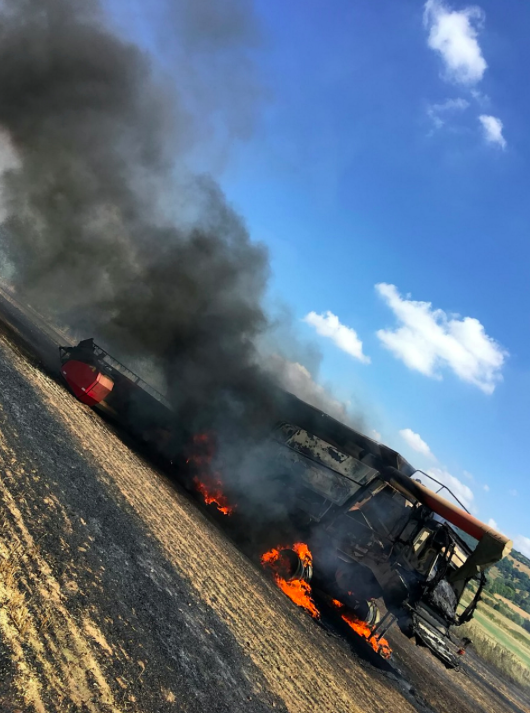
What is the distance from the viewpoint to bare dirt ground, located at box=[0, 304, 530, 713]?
424 centimetres

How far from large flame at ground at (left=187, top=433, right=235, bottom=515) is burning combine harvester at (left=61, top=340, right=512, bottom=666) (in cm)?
3

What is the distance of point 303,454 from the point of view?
1199 centimetres

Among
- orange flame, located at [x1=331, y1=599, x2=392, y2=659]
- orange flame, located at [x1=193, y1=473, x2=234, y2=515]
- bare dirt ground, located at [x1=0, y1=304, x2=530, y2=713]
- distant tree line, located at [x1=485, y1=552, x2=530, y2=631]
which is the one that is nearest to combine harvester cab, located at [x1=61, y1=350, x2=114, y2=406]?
bare dirt ground, located at [x1=0, y1=304, x2=530, y2=713]

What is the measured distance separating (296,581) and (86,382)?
806 cm

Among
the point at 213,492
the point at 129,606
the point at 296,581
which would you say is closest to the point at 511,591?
the point at 296,581

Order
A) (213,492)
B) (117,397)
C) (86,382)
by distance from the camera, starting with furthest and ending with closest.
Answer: (117,397), (86,382), (213,492)

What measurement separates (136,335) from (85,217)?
531 centimetres

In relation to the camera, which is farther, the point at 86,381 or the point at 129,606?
the point at 86,381

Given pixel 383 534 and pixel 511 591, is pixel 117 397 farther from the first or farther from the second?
pixel 511 591

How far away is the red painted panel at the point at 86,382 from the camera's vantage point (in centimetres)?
1281

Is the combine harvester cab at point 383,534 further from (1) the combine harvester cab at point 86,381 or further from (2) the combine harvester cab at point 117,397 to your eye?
(1) the combine harvester cab at point 86,381

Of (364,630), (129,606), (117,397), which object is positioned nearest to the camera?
(129,606)

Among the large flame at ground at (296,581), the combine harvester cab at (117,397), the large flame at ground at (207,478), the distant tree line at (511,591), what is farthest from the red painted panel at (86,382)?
the distant tree line at (511,591)

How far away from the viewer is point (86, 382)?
42.1 ft
